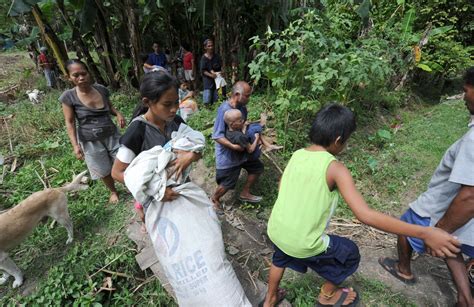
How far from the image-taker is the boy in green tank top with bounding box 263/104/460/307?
148 cm

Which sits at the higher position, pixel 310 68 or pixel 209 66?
pixel 310 68

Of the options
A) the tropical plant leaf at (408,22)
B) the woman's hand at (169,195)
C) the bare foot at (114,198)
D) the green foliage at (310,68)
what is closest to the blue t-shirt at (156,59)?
the green foliage at (310,68)

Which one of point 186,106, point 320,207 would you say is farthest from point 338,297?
point 186,106

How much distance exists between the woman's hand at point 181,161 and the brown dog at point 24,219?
1852 millimetres

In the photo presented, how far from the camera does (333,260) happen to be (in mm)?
1873

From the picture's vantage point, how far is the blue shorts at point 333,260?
72.1 inches

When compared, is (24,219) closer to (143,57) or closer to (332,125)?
(332,125)

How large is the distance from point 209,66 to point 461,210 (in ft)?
17.4

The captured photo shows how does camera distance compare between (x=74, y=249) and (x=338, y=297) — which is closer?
(x=338, y=297)

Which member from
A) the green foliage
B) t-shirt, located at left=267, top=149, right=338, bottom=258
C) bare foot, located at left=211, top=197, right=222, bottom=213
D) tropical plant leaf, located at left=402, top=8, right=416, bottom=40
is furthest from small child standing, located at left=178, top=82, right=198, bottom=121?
tropical plant leaf, located at left=402, top=8, right=416, bottom=40

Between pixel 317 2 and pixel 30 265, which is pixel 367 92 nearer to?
pixel 317 2

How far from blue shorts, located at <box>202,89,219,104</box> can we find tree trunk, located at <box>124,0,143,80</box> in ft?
5.56

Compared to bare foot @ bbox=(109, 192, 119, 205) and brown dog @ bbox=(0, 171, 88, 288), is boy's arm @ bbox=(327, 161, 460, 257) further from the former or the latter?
bare foot @ bbox=(109, 192, 119, 205)

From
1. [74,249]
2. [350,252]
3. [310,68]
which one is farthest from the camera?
[310,68]
